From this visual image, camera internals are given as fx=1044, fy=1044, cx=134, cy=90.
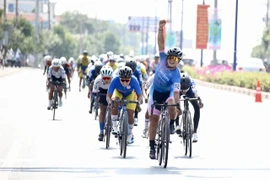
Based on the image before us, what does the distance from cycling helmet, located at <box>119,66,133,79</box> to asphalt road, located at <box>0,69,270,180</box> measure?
126cm

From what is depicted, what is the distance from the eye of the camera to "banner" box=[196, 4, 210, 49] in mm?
66125

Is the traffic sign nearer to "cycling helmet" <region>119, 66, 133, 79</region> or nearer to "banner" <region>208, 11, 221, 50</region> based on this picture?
"banner" <region>208, 11, 221, 50</region>

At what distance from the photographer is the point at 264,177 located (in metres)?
13.4

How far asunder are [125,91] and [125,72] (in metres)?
0.67

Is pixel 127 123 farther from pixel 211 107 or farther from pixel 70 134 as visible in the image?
pixel 211 107

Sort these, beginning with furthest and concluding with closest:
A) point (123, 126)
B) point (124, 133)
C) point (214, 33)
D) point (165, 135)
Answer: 1. point (214, 33)
2. point (123, 126)
3. point (124, 133)
4. point (165, 135)

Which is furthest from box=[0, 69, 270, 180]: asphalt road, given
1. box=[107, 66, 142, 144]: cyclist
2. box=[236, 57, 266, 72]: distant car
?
box=[236, 57, 266, 72]: distant car

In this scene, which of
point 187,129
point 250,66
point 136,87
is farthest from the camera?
point 250,66

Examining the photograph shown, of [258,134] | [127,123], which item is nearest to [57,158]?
[127,123]

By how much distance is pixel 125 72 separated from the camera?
53.9 ft

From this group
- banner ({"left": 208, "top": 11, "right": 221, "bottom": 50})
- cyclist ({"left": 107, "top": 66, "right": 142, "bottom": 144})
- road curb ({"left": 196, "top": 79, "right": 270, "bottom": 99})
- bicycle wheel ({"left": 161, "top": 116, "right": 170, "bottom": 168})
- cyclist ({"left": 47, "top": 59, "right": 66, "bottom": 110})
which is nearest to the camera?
bicycle wheel ({"left": 161, "top": 116, "right": 170, "bottom": 168})

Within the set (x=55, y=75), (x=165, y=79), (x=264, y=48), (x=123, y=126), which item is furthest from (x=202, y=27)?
(x=165, y=79)

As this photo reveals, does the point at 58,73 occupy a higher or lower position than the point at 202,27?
lower

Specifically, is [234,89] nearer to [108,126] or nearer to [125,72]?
[108,126]
